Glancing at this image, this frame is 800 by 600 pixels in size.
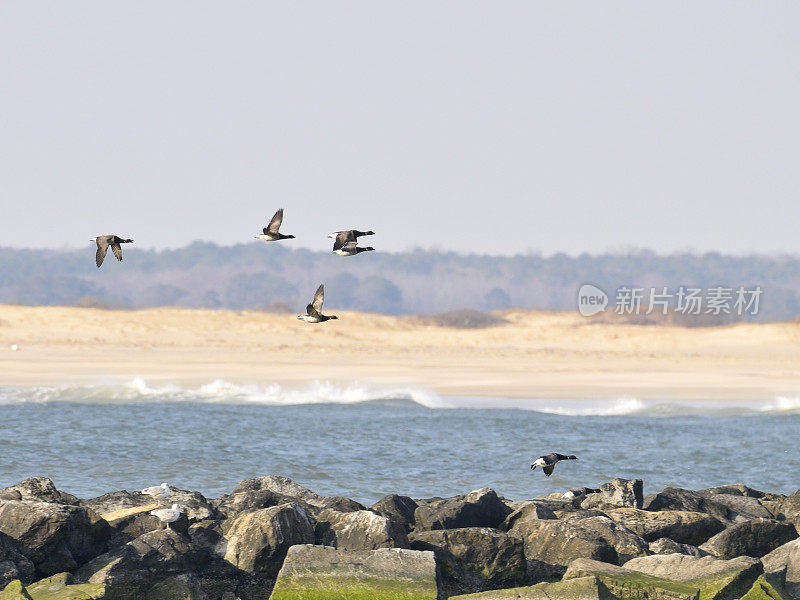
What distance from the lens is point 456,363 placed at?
50.2 m

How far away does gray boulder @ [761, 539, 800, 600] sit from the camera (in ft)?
39.6

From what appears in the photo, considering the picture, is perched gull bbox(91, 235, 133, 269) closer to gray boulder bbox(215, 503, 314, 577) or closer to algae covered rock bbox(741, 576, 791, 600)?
gray boulder bbox(215, 503, 314, 577)

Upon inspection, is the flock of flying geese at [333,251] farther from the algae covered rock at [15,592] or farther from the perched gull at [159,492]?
the algae covered rock at [15,592]

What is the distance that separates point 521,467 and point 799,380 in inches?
910

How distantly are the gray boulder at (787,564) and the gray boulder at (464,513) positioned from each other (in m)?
3.09

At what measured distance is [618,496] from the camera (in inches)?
599

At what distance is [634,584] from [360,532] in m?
2.92

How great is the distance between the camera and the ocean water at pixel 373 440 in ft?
72.5

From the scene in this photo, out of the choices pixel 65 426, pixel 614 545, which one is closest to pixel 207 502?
pixel 614 545

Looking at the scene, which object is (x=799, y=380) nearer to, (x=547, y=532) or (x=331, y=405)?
(x=331, y=405)

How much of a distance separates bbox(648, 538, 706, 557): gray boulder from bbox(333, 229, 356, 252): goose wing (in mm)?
4992

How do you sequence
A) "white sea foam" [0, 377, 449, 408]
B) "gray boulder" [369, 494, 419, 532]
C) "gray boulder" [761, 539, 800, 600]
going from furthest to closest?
"white sea foam" [0, 377, 449, 408]
"gray boulder" [369, 494, 419, 532]
"gray boulder" [761, 539, 800, 600]

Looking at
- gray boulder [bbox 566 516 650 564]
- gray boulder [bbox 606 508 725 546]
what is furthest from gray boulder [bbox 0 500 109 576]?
gray boulder [bbox 606 508 725 546]

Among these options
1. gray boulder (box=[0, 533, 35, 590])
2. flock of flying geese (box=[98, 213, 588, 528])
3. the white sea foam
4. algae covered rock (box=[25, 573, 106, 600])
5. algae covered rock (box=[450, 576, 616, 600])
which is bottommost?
the white sea foam
